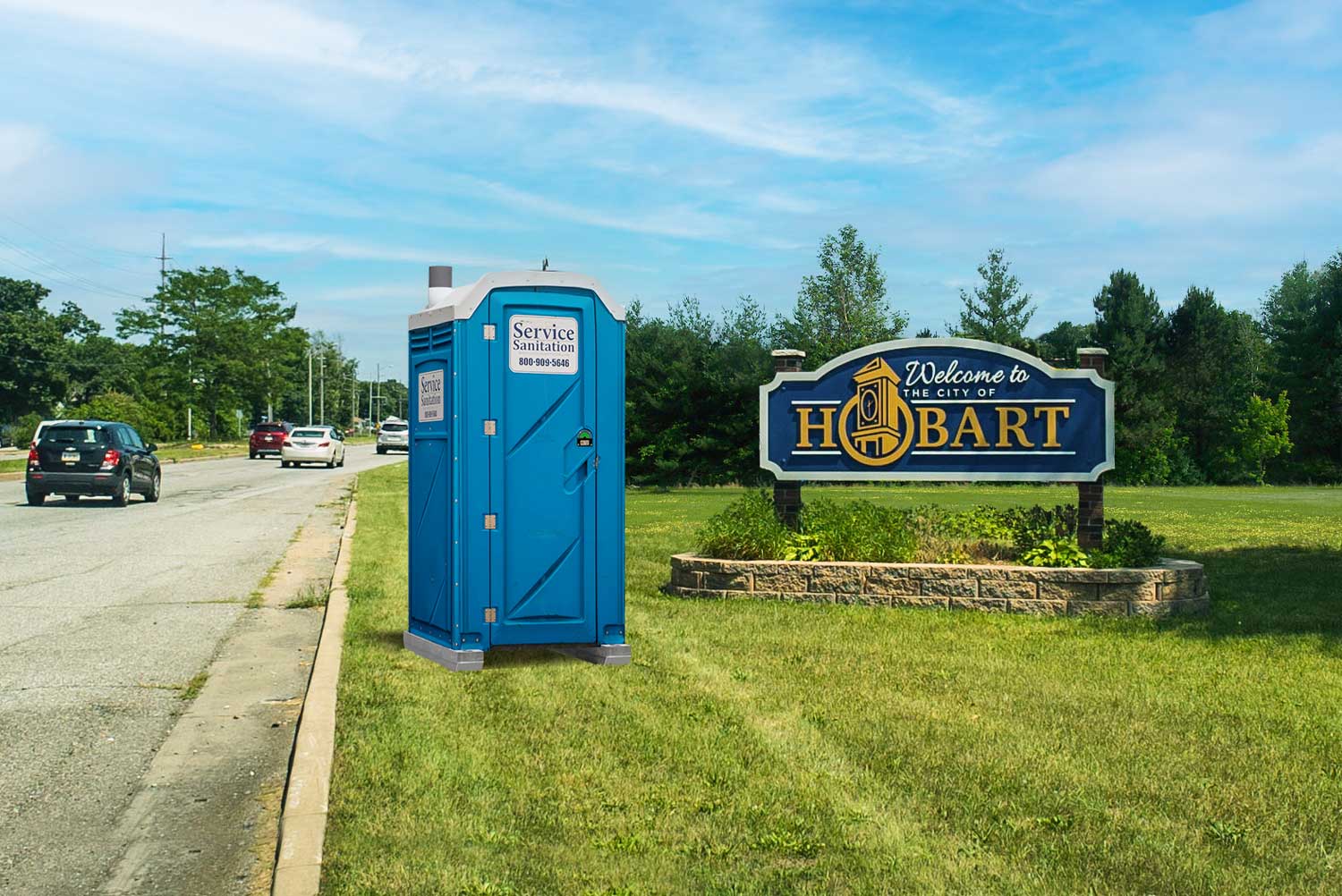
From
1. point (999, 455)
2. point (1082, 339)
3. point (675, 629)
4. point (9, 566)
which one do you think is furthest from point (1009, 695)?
point (1082, 339)

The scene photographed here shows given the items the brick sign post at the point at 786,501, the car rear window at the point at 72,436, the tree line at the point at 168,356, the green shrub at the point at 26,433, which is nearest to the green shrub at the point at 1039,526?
the brick sign post at the point at 786,501

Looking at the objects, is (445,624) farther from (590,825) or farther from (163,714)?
(590,825)

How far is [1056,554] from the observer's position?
10.5m

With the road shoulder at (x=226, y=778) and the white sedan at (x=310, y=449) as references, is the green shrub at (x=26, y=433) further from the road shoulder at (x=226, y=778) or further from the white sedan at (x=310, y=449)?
the road shoulder at (x=226, y=778)

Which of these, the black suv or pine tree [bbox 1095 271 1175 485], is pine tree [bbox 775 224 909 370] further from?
the black suv

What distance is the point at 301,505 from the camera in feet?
82.9

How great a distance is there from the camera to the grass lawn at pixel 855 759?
437 centimetres

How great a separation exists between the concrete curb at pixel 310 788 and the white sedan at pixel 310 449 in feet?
130

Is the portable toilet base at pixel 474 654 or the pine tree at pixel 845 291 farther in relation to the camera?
the pine tree at pixel 845 291

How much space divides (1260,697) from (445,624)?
4.86 meters

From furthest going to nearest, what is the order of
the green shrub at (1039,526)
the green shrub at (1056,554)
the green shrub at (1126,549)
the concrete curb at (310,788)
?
the green shrub at (1039,526) < the green shrub at (1056,554) < the green shrub at (1126,549) < the concrete curb at (310,788)

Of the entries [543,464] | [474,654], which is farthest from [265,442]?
[543,464]

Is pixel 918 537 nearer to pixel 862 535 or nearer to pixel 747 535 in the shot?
pixel 862 535

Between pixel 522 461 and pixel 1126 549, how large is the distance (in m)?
5.58
